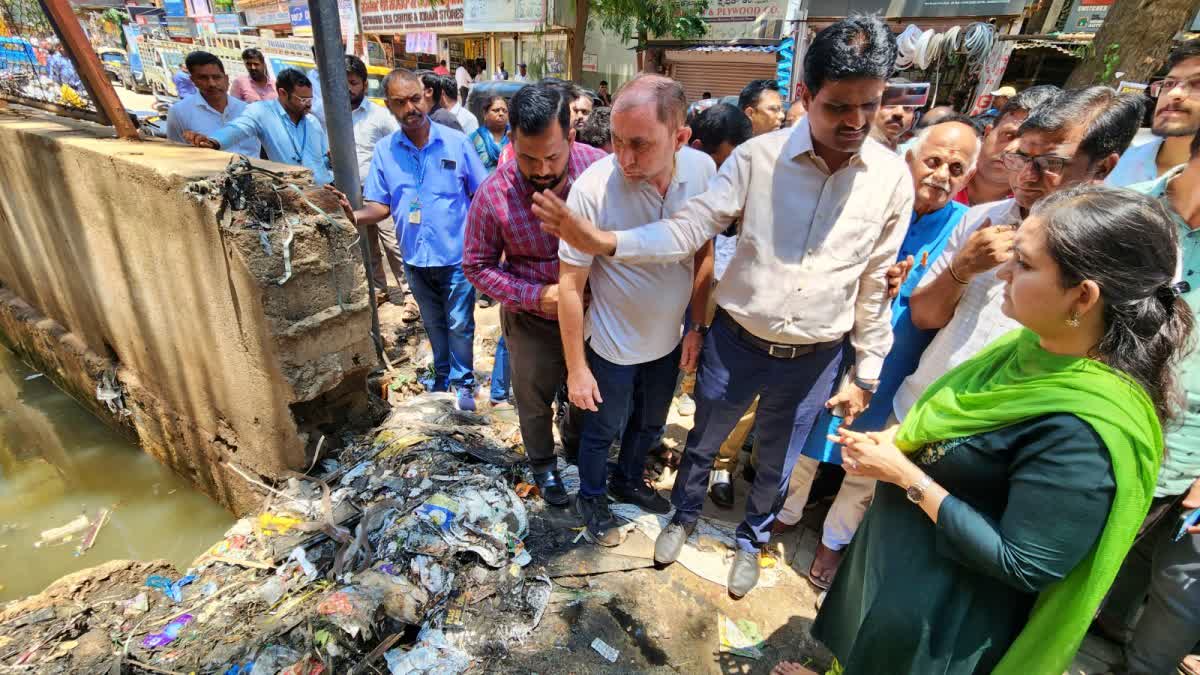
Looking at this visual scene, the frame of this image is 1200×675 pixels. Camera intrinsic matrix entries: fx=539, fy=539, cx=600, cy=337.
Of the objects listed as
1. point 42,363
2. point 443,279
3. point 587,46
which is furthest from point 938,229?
point 587,46

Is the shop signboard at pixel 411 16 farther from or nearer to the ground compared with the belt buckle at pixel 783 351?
farther from the ground

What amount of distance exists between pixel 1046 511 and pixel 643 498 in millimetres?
1983

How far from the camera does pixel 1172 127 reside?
7.71 feet

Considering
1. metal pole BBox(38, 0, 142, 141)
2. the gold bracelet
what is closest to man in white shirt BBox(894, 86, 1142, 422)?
the gold bracelet

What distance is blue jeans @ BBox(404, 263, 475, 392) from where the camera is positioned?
359 cm

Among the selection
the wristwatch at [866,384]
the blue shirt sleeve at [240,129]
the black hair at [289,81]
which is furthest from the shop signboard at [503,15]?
the wristwatch at [866,384]

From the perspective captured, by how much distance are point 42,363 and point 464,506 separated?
5.16 meters

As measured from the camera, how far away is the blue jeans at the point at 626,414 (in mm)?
2335

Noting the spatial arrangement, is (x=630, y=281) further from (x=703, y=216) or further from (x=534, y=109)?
(x=534, y=109)

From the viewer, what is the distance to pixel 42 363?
197 inches

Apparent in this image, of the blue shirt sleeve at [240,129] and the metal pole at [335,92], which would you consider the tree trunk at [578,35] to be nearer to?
the blue shirt sleeve at [240,129]

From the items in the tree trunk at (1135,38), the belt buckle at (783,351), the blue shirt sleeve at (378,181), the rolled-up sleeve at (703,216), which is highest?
the tree trunk at (1135,38)

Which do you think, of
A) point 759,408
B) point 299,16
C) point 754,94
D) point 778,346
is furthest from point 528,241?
point 299,16

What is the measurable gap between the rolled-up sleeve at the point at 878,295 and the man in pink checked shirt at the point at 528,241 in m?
1.21
